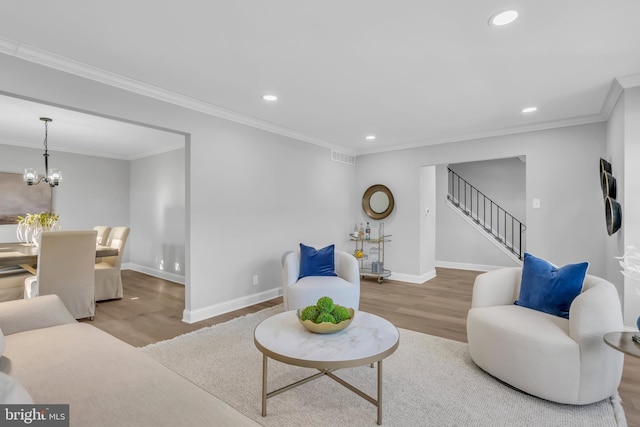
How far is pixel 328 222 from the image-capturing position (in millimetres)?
5602

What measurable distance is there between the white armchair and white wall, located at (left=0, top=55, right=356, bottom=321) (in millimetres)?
779

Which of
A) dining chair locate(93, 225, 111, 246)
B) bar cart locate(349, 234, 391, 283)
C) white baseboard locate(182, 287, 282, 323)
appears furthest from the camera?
bar cart locate(349, 234, 391, 283)

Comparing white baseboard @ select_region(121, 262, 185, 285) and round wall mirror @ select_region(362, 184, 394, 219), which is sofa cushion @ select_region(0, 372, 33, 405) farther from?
round wall mirror @ select_region(362, 184, 394, 219)

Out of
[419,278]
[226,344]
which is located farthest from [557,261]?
[226,344]

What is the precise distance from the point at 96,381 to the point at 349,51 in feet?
8.17

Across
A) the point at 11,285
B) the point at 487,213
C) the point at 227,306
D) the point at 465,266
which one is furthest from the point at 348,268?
the point at 487,213

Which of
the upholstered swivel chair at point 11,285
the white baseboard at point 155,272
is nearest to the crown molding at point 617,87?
the white baseboard at point 155,272

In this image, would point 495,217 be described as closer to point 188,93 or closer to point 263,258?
point 263,258

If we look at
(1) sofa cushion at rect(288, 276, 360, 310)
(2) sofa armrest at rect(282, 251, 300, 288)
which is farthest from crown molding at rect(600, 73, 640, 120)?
(2) sofa armrest at rect(282, 251, 300, 288)

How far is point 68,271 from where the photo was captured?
138 inches

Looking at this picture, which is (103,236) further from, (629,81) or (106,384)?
Result: (629,81)

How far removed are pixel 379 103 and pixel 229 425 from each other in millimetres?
3321

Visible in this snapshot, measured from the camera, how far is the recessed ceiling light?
1980 mm

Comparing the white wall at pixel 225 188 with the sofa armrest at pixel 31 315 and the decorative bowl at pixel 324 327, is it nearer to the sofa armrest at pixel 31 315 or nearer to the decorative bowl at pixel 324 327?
the sofa armrest at pixel 31 315
